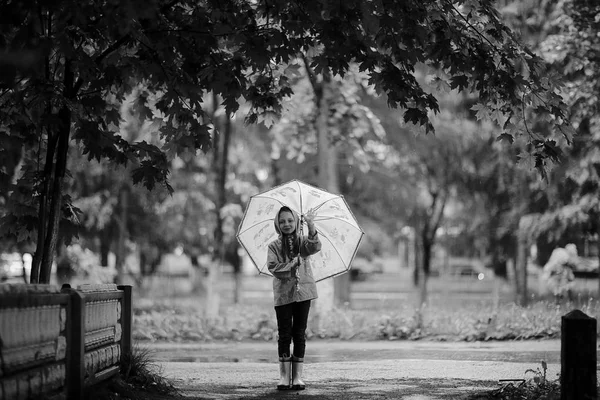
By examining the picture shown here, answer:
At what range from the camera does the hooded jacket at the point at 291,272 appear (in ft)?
32.2

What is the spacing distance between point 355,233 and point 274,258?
5.76 ft

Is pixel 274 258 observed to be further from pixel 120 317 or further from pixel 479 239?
pixel 479 239

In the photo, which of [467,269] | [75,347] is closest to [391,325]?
[75,347]

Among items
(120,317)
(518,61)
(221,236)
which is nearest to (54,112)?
(120,317)

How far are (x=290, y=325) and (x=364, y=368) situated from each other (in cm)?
272

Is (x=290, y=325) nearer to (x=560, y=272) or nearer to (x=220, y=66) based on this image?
(x=220, y=66)

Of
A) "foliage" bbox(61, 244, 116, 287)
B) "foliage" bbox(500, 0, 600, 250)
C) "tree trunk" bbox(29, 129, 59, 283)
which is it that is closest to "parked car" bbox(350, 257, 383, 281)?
"foliage" bbox(61, 244, 116, 287)

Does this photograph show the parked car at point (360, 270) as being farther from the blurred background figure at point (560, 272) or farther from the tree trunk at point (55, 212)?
the tree trunk at point (55, 212)

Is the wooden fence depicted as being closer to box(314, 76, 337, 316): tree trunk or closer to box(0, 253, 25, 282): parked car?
box(314, 76, 337, 316): tree trunk

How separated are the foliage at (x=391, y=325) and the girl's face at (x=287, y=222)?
306 inches

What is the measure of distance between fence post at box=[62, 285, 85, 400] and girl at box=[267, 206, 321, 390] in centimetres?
261

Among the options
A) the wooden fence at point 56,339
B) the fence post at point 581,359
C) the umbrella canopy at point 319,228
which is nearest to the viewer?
the wooden fence at point 56,339

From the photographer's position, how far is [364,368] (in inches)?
487

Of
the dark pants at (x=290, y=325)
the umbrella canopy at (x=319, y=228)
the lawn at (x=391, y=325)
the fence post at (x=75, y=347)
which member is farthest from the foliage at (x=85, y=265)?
the fence post at (x=75, y=347)
